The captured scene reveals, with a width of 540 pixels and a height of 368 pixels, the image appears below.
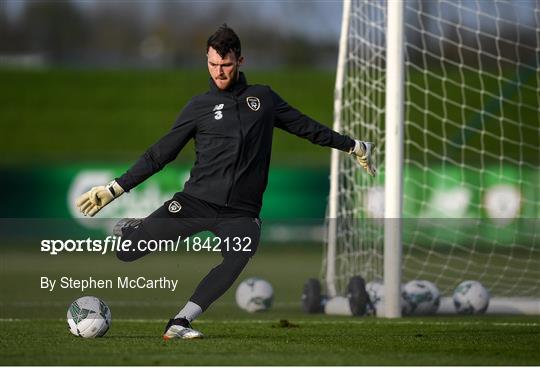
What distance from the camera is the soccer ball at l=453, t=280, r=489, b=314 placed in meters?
9.80

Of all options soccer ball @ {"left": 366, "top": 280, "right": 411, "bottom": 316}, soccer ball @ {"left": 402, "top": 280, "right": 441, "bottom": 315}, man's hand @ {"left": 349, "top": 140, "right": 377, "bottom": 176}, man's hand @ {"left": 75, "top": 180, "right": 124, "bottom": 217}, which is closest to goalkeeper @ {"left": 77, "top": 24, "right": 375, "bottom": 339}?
man's hand @ {"left": 75, "top": 180, "right": 124, "bottom": 217}

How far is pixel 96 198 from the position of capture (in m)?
6.95

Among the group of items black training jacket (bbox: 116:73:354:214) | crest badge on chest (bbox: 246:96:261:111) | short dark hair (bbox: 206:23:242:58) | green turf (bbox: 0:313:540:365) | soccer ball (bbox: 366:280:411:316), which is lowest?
green turf (bbox: 0:313:540:365)

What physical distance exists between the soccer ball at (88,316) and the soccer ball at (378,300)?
9.57ft

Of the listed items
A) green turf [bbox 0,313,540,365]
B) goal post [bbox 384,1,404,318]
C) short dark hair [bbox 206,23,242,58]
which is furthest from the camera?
goal post [bbox 384,1,404,318]

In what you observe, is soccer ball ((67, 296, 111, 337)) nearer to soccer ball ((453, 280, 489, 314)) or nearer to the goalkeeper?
the goalkeeper

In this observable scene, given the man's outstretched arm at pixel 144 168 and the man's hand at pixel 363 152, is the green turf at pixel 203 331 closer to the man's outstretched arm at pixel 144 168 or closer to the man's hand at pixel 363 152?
the man's outstretched arm at pixel 144 168

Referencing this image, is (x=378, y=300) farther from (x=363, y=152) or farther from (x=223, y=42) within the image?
(x=223, y=42)

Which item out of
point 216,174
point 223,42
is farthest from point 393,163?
point 223,42

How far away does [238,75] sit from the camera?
7164 mm

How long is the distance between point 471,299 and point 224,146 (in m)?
3.60

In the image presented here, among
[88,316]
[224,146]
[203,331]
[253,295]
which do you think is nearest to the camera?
[224,146]

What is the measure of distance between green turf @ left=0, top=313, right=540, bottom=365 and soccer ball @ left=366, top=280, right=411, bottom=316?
1.46ft

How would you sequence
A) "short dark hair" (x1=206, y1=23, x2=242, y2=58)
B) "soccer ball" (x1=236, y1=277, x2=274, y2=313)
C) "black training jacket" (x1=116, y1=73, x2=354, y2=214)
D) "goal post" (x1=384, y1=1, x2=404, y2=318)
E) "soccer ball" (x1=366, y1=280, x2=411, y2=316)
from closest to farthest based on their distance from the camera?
1. "short dark hair" (x1=206, y1=23, x2=242, y2=58)
2. "black training jacket" (x1=116, y1=73, x2=354, y2=214)
3. "goal post" (x1=384, y1=1, x2=404, y2=318)
4. "soccer ball" (x1=366, y1=280, x2=411, y2=316)
5. "soccer ball" (x1=236, y1=277, x2=274, y2=313)
